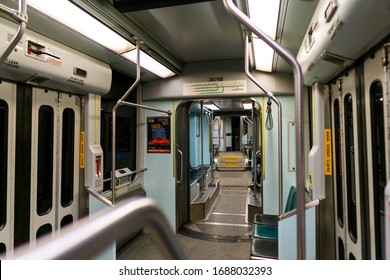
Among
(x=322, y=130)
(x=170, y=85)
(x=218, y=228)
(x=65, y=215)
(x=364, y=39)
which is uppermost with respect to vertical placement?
(x=170, y=85)

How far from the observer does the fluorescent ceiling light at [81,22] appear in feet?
5.53

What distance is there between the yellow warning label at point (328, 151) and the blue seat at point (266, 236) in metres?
0.46

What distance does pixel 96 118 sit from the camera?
2.97 metres

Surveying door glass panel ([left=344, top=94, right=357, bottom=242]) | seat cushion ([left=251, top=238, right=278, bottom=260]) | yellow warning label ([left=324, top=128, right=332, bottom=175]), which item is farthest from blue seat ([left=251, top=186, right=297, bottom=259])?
door glass panel ([left=344, top=94, right=357, bottom=242])

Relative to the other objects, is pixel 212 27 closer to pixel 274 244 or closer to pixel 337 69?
pixel 337 69

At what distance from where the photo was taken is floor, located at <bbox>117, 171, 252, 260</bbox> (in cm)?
311

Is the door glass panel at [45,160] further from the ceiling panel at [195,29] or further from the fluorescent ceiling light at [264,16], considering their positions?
the fluorescent ceiling light at [264,16]

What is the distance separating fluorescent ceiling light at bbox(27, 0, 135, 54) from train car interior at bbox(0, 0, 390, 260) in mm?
15

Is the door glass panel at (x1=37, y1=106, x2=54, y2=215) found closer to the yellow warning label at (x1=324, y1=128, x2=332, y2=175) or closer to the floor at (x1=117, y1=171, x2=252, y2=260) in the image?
the floor at (x1=117, y1=171, x2=252, y2=260)

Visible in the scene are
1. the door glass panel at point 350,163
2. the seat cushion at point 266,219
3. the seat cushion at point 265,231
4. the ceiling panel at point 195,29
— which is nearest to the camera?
the door glass panel at point 350,163

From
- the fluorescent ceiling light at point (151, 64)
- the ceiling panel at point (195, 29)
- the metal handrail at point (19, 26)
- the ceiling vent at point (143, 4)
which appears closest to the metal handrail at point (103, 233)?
the metal handrail at point (19, 26)

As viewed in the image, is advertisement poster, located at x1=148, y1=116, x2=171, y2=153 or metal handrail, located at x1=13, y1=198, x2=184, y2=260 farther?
advertisement poster, located at x1=148, y1=116, x2=171, y2=153

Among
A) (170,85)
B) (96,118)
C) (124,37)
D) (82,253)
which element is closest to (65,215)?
(96,118)

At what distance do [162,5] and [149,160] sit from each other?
8.83 ft
